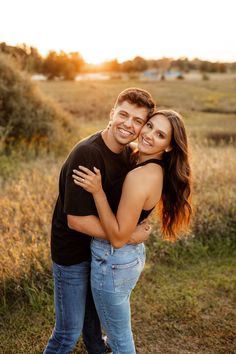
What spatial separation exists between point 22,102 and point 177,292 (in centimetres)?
755

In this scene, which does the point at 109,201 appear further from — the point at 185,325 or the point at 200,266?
the point at 200,266

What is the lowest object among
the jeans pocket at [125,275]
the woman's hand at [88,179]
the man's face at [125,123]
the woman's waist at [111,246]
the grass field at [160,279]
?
the grass field at [160,279]

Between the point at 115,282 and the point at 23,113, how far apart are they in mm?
8855

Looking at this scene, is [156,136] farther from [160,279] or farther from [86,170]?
[160,279]

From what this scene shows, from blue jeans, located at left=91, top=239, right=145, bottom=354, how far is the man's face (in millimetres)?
661

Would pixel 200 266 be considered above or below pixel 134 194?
below

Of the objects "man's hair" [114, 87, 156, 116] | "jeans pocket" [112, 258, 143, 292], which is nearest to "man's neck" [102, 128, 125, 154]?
"man's hair" [114, 87, 156, 116]

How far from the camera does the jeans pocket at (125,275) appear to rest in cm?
254

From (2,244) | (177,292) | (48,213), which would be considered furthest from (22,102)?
Result: (177,292)

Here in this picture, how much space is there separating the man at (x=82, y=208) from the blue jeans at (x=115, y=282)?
0.37ft

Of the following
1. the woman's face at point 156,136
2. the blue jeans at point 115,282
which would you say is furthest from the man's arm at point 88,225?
the woman's face at point 156,136

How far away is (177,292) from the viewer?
15.5 ft

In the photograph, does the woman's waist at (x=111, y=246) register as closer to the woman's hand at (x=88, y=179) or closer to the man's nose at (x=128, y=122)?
the woman's hand at (x=88, y=179)

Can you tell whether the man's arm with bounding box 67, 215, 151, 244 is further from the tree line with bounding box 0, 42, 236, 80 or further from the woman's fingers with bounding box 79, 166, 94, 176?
the tree line with bounding box 0, 42, 236, 80
